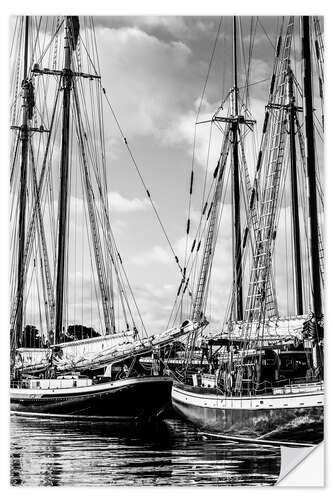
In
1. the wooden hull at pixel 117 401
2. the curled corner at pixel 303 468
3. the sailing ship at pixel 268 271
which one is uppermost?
the sailing ship at pixel 268 271

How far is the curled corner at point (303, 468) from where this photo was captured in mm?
8617

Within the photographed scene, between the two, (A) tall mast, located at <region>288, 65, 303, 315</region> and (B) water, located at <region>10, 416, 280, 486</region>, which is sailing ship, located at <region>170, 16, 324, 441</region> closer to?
(A) tall mast, located at <region>288, 65, 303, 315</region>

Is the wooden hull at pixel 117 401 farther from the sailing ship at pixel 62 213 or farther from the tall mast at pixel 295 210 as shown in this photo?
the tall mast at pixel 295 210

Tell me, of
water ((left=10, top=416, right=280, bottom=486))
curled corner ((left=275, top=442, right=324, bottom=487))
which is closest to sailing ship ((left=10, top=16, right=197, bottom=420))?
water ((left=10, top=416, right=280, bottom=486))

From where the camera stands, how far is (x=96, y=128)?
1111cm

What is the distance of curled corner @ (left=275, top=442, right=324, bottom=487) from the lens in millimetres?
8617

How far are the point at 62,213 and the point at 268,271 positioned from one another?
3.16 meters

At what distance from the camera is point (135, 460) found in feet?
31.6

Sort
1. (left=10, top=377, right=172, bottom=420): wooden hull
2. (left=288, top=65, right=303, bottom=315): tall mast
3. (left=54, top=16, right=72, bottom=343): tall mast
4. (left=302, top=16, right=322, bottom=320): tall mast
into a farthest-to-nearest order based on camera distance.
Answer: (left=10, top=377, right=172, bottom=420): wooden hull → (left=54, top=16, right=72, bottom=343): tall mast → (left=288, top=65, right=303, bottom=315): tall mast → (left=302, top=16, right=322, bottom=320): tall mast

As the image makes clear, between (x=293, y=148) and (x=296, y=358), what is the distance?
3.14 metres

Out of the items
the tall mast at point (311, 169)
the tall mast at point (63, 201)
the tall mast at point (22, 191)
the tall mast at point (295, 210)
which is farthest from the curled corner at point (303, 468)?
the tall mast at point (63, 201)

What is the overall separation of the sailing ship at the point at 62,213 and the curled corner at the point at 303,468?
2.50m

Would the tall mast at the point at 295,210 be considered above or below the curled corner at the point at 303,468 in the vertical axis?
above

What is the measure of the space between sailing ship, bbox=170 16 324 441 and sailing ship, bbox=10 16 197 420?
960mm
